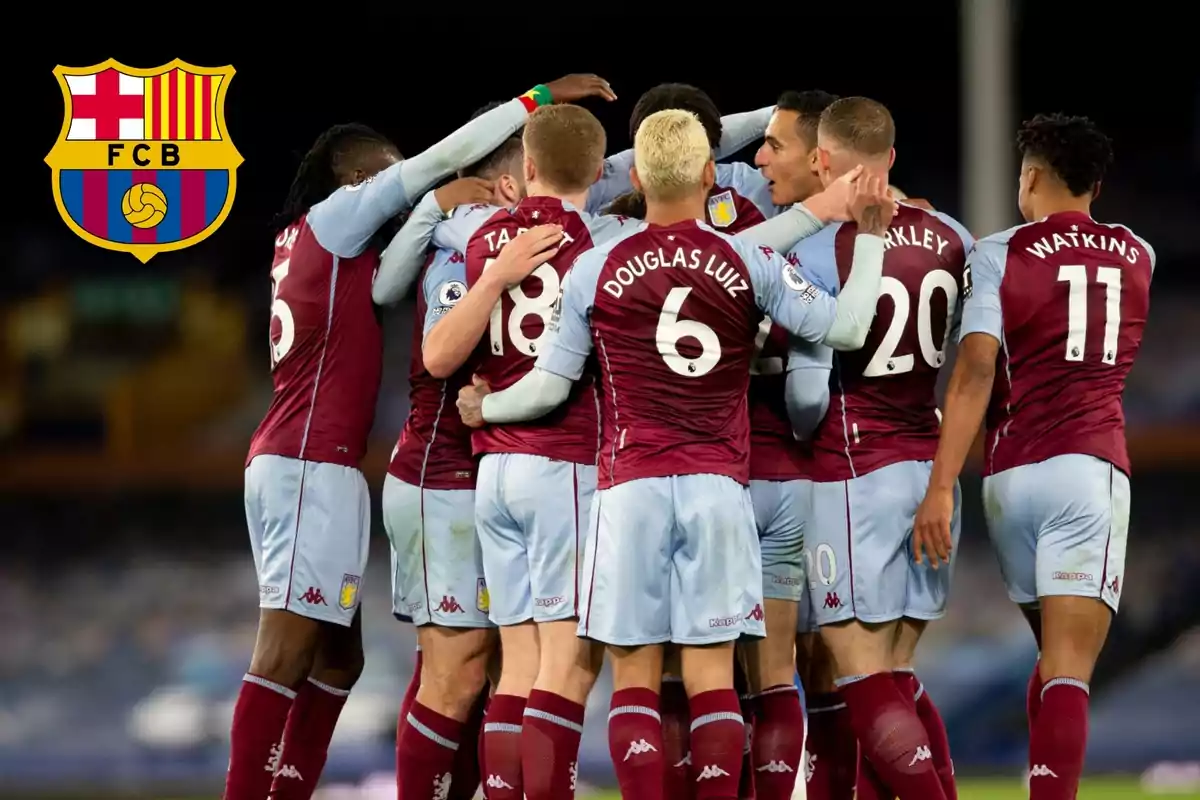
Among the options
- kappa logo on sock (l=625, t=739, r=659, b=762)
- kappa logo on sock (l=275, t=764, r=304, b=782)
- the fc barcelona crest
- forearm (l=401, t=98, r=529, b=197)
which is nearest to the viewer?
kappa logo on sock (l=625, t=739, r=659, b=762)

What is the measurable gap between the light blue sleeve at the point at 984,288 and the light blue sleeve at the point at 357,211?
183 centimetres

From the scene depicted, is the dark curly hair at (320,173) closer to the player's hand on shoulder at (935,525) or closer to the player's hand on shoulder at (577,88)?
the player's hand on shoulder at (577,88)

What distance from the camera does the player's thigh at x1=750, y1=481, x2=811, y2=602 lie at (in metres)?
5.41

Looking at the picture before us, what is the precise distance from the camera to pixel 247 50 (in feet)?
49.9

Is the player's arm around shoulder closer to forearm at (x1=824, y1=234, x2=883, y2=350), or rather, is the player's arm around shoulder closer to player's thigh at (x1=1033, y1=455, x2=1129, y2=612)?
forearm at (x1=824, y1=234, x2=883, y2=350)

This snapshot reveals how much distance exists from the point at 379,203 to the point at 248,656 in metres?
8.67

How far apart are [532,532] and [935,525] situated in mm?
1218

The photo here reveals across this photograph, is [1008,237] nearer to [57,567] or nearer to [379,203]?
[379,203]

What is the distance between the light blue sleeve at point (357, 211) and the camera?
557 cm

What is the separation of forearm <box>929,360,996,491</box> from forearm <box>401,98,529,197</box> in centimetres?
161

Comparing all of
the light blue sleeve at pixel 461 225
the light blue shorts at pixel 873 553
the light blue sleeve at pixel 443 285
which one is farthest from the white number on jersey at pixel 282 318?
the light blue shorts at pixel 873 553

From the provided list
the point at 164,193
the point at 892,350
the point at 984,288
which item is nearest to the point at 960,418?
the point at 892,350

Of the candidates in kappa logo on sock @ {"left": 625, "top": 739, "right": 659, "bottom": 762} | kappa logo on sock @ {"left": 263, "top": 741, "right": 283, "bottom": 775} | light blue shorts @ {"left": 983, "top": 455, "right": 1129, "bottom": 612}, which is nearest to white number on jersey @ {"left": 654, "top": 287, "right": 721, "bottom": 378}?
kappa logo on sock @ {"left": 625, "top": 739, "right": 659, "bottom": 762}

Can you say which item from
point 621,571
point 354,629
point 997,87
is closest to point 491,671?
point 354,629
